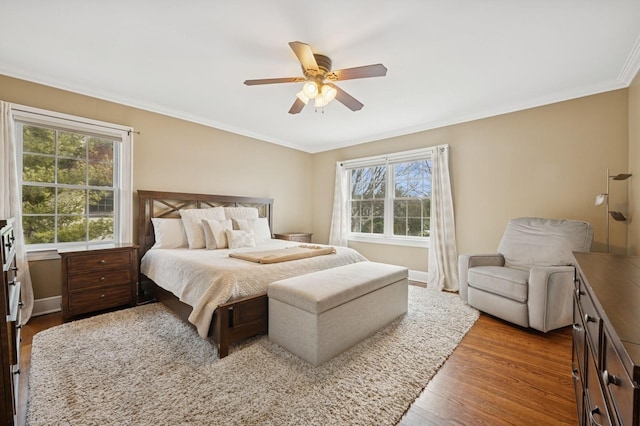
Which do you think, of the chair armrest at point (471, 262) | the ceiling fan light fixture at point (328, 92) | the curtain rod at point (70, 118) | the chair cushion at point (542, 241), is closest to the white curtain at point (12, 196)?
the curtain rod at point (70, 118)

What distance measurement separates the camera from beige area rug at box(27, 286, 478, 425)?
1.45 meters

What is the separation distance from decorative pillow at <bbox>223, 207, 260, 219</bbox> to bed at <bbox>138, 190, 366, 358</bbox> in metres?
0.82

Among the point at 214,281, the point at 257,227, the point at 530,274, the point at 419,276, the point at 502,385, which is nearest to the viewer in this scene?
the point at 502,385

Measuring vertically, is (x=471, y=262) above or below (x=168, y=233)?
below

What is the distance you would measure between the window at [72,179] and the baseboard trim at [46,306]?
577 millimetres

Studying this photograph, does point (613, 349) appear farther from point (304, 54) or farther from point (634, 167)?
point (634, 167)

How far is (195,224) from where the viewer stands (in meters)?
3.46

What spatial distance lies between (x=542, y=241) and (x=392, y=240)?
209cm

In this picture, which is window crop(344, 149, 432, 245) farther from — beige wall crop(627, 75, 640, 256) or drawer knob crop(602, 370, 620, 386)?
drawer knob crop(602, 370, 620, 386)

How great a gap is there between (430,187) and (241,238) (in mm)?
3017

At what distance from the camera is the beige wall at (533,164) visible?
2855mm

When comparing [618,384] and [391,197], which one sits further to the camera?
[391,197]

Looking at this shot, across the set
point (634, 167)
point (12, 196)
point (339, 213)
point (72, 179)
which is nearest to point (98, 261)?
point (12, 196)

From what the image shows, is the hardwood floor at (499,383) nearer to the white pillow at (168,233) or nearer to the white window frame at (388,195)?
the white pillow at (168,233)
